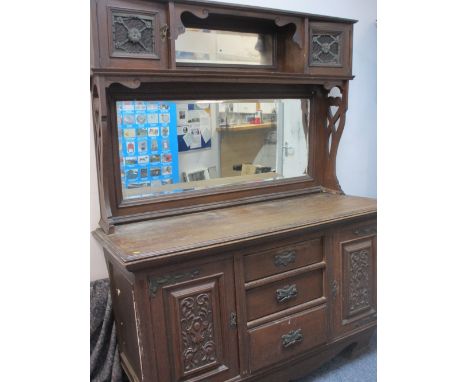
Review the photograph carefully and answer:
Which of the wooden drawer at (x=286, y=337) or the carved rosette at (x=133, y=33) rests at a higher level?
the carved rosette at (x=133, y=33)

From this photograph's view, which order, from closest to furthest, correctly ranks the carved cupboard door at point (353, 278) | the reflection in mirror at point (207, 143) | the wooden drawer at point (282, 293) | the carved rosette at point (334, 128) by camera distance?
the wooden drawer at point (282, 293), the reflection in mirror at point (207, 143), the carved cupboard door at point (353, 278), the carved rosette at point (334, 128)

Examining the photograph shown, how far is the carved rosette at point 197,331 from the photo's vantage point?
137cm


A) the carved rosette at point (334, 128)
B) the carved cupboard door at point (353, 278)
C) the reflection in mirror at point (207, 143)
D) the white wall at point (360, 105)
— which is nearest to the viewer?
the reflection in mirror at point (207, 143)

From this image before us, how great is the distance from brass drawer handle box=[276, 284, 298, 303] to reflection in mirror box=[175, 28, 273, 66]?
103 cm

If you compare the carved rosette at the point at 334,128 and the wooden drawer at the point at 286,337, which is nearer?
the wooden drawer at the point at 286,337

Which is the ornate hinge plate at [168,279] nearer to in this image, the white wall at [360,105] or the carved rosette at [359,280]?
the carved rosette at [359,280]

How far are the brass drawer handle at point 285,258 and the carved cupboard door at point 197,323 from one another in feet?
0.71

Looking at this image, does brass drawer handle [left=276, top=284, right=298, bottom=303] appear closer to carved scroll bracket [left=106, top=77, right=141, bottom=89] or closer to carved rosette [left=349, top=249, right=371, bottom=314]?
carved rosette [left=349, top=249, right=371, bottom=314]

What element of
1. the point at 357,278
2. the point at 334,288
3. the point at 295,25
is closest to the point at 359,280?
the point at 357,278

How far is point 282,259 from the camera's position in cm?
157

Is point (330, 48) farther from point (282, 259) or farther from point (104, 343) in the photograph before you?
point (104, 343)

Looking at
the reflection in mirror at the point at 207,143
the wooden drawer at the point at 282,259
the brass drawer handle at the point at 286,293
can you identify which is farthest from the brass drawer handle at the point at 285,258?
the reflection in mirror at the point at 207,143

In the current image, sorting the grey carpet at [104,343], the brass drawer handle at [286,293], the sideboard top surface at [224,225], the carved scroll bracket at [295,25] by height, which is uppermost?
the carved scroll bracket at [295,25]

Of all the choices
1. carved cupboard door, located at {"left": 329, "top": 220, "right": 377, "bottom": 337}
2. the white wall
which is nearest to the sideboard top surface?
carved cupboard door, located at {"left": 329, "top": 220, "right": 377, "bottom": 337}
